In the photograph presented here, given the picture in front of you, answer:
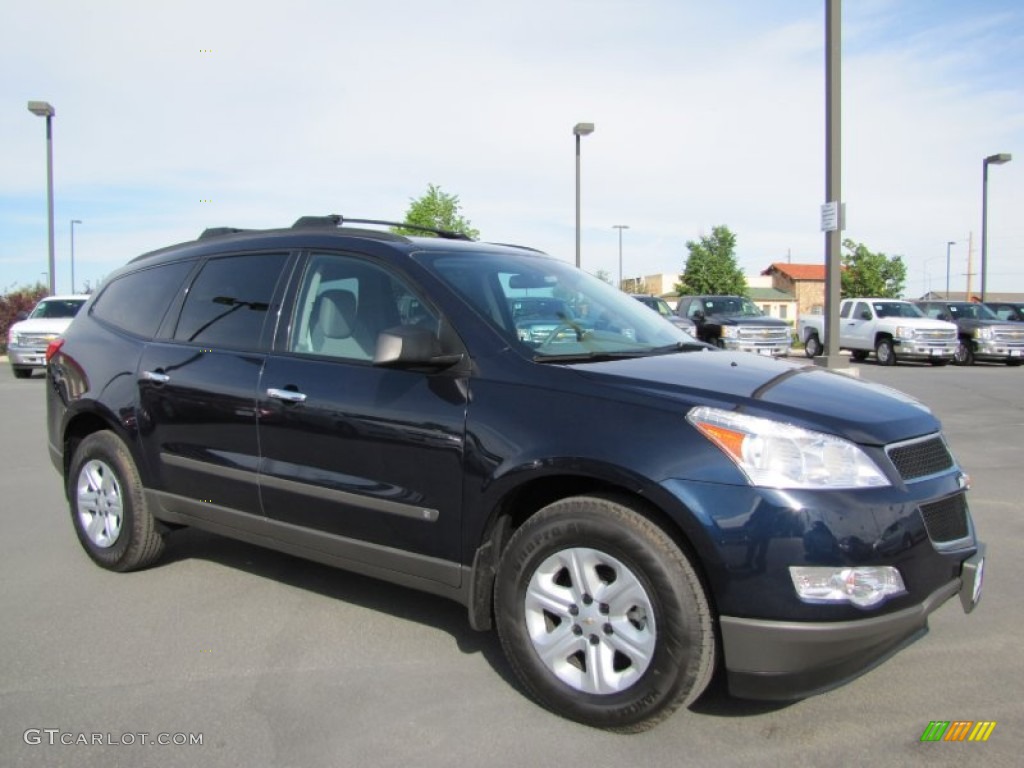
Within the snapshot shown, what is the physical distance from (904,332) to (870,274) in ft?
116

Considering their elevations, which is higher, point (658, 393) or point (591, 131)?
point (591, 131)

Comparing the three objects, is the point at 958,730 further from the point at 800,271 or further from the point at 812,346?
the point at 800,271

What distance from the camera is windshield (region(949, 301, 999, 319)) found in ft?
78.2

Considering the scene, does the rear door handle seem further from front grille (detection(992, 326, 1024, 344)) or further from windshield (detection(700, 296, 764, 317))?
front grille (detection(992, 326, 1024, 344))

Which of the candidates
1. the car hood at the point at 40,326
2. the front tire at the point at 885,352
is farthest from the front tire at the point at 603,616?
the front tire at the point at 885,352

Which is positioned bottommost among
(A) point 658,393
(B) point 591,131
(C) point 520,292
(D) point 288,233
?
(A) point 658,393

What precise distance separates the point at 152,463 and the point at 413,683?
1.99 metres

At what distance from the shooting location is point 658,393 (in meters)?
2.94

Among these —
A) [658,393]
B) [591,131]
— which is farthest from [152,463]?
[591,131]

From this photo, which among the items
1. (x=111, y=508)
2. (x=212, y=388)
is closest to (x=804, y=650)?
(x=212, y=388)

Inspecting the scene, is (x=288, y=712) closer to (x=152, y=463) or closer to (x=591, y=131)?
(x=152, y=463)

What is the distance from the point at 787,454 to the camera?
8.98ft

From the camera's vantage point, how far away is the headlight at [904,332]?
2189 centimetres

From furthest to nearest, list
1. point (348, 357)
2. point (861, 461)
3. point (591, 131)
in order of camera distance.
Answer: point (591, 131) → point (348, 357) → point (861, 461)
